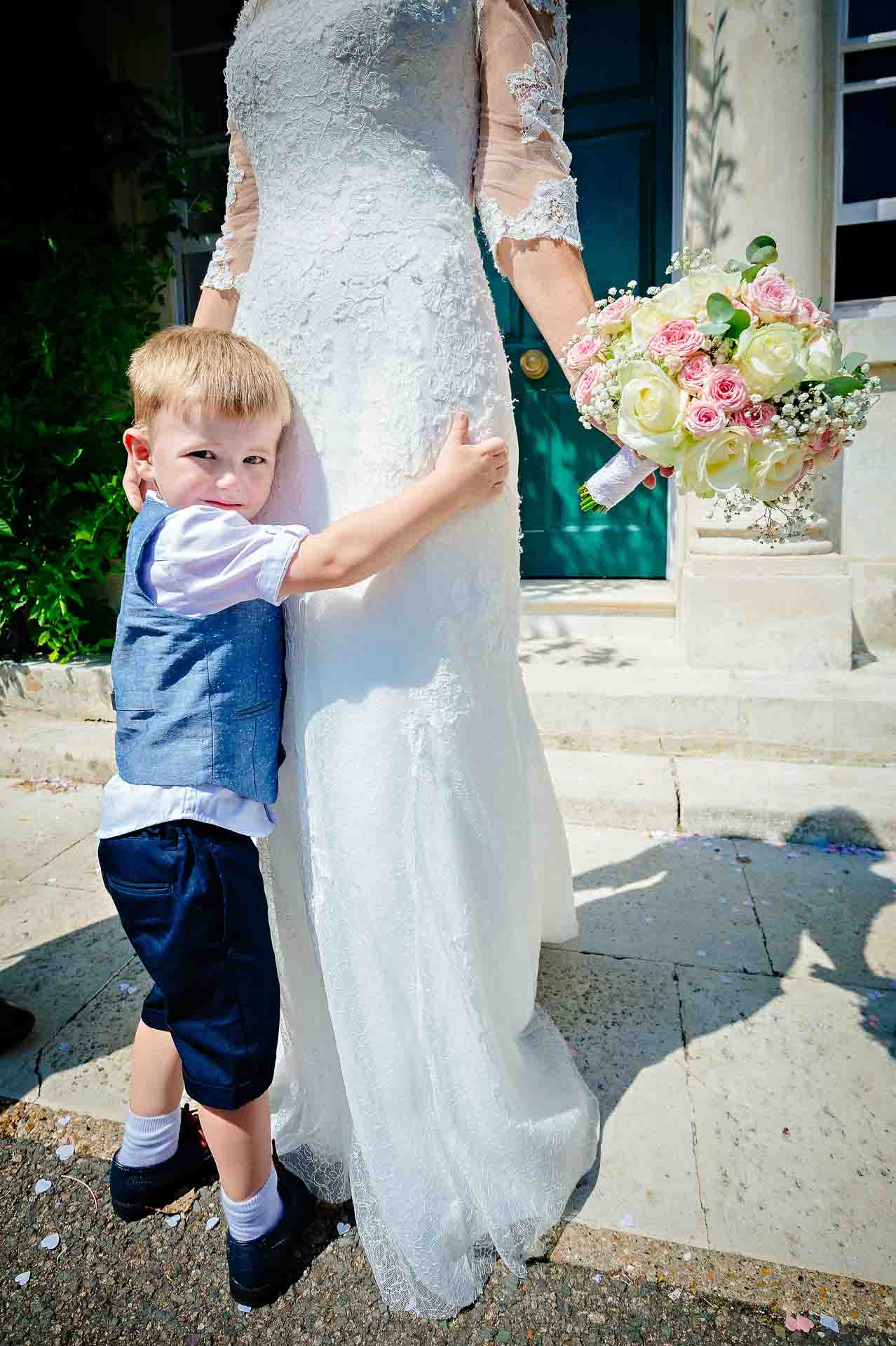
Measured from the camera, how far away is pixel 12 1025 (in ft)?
7.32

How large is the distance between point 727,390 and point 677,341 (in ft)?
0.38

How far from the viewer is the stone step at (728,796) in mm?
3129

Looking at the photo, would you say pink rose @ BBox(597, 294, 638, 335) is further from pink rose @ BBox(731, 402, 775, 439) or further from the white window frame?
the white window frame

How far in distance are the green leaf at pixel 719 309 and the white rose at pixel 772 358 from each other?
4cm

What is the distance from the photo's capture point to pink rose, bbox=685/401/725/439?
1.24m

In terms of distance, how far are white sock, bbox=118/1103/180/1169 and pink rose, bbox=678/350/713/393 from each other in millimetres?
1752

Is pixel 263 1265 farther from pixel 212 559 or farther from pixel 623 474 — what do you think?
pixel 623 474

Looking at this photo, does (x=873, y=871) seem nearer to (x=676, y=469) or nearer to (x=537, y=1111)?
(x=537, y=1111)

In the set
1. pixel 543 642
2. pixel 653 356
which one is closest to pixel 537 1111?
pixel 653 356

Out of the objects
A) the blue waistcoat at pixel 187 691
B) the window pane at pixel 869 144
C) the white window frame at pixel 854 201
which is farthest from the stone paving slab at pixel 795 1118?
the window pane at pixel 869 144

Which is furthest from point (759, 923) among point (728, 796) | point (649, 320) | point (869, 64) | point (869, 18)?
point (869, 18)

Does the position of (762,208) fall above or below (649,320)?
above

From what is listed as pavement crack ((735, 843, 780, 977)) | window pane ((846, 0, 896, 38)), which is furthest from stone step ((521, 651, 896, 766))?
window pane ((846, 0, 896, 38))

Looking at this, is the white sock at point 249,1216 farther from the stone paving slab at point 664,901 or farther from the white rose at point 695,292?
the white rose at point 695,292
